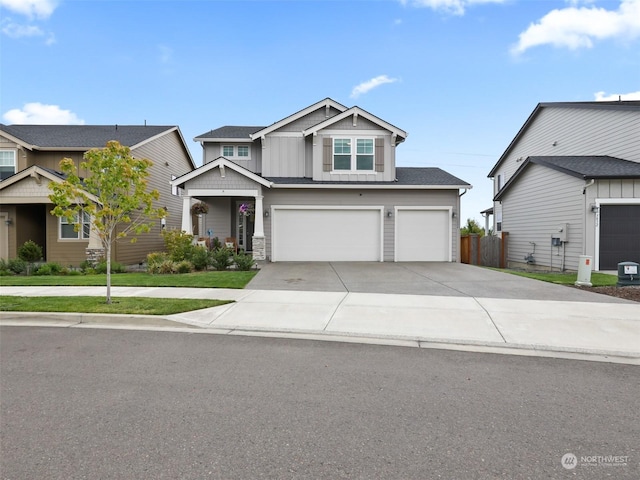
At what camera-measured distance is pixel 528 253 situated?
18188 millimetres

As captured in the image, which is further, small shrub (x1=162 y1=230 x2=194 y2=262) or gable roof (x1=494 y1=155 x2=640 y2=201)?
small shrub (x1=162 y1=230 x2=194 y2=262)

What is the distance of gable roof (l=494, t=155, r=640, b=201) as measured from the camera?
1368 cm

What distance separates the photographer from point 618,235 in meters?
14.0

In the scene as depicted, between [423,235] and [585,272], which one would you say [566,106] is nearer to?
[423,235]

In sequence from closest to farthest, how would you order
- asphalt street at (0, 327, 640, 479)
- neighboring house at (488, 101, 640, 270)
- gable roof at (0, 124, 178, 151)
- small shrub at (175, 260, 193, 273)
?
asphalt street at (0, 327, 640, 479) → small shrub at (175, 260, 193, 273) → neighboring house at (488, 101, 640, 270) → gable roof at (0, 124, 178, 151)

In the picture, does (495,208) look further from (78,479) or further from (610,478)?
(78,479)

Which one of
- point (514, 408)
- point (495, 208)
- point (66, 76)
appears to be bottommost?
point (514, 408)

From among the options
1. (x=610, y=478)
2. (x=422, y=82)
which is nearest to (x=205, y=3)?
(x=422, y=82)

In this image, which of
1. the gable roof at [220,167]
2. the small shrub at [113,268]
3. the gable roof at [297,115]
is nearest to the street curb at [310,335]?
the small shrub at [113,268]

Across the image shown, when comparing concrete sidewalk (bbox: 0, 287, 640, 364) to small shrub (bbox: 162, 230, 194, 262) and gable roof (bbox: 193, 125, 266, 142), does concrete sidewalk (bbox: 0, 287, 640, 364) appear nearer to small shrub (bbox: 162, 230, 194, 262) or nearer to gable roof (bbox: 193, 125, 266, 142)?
small shrub (bbox: 162, 230, 194, 262)

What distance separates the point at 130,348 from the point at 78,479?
3.08m

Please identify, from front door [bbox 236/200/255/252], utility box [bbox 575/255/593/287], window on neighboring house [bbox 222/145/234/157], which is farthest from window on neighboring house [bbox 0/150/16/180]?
utility box [bbox 575/255/593/287]

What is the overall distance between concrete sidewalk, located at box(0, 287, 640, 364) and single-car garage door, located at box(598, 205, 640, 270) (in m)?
7.25

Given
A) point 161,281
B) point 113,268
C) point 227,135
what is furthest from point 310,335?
point 227,135
